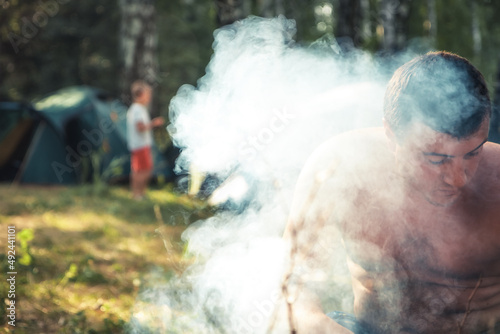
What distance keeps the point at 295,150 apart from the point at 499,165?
98 centimetres

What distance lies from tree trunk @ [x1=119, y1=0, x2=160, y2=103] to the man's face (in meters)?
8.15

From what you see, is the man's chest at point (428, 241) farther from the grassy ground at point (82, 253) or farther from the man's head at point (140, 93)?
the man's head at point (140, 93)

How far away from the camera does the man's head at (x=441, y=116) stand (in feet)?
4.66

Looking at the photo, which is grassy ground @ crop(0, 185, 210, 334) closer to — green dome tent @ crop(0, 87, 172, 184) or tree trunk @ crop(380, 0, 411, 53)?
green dome tent @ crop(0, 87, 172, 184)

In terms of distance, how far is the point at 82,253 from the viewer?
375cm

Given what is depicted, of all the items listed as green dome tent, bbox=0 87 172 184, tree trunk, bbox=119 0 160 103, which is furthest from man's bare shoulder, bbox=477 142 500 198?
tree trunk, bbox=119 0 160 103

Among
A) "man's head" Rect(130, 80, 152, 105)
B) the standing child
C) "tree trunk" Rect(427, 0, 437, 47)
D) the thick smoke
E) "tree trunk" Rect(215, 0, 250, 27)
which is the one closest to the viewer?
the thick smoke

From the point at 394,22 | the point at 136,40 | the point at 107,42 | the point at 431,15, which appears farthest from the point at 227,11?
the point at 107,42

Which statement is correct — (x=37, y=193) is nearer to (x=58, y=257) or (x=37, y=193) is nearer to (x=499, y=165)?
(x=58, y=257)

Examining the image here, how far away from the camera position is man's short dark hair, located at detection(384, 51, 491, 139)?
142cm

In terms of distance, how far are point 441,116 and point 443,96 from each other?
6 cm

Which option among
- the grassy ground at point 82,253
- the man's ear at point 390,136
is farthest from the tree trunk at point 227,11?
the man's ear at point 390,136

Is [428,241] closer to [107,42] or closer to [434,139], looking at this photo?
[434,139]

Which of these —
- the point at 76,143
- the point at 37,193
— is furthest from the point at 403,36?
the point at 37,193
